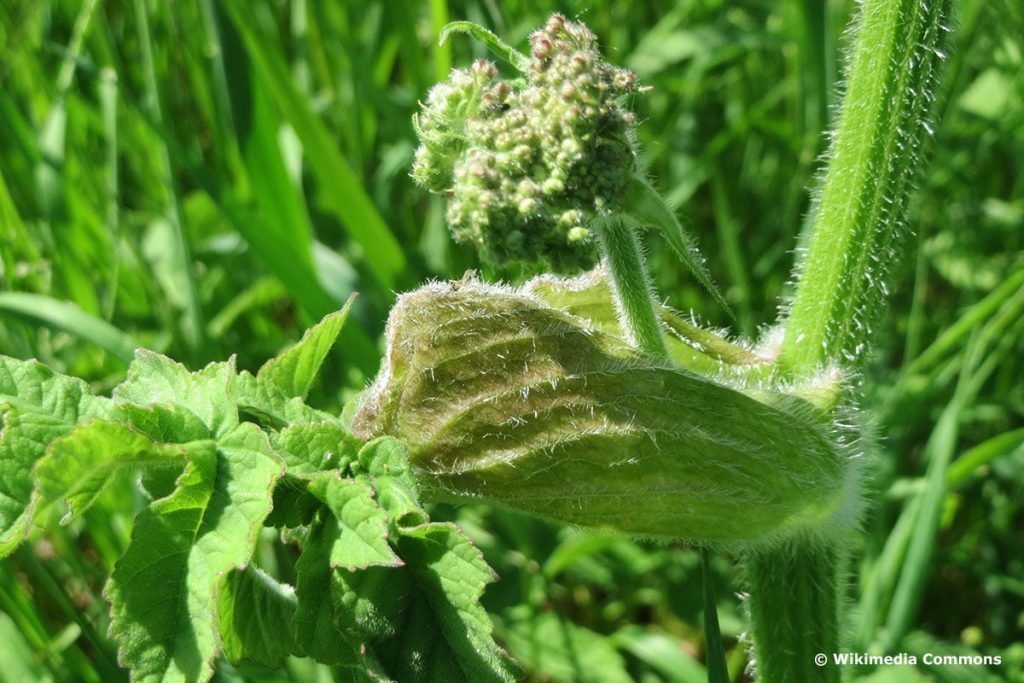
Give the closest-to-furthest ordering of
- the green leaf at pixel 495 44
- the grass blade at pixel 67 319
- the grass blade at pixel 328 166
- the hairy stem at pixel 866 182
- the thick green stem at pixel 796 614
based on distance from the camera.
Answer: the green leaf at pixel 495 44 < the hairy stem at pixel 866 182 < the thick green stem at pixel 796 614 < the grass blade at pixel 67 319 < the grass blade at pixel 328 166

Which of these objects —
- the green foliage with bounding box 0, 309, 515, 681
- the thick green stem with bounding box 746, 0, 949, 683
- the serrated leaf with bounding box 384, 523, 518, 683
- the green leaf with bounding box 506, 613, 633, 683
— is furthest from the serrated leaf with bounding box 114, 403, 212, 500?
the green leaf with bounding box 506, 613, 633, 683

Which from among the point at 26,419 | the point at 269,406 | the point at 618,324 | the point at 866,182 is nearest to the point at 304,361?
the point at 269,406

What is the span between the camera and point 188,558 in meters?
1.54

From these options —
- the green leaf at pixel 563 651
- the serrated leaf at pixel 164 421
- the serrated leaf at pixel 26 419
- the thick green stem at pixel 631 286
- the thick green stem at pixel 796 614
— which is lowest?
the green leaf at pixel 563 651

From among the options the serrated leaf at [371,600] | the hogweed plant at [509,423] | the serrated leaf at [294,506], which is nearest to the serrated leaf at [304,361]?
the hogweed plant at [509,423]

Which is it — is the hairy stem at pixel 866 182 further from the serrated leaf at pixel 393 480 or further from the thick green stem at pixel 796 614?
the serrated leaf at pixel 393 480

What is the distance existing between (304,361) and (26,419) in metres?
0.44

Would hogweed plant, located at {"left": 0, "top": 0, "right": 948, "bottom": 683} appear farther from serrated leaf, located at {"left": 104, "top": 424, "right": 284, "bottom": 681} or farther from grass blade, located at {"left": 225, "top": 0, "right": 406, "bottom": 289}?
grass blade, located at {"left": 225, "top": 0, "right": 406, "bottom": 289}

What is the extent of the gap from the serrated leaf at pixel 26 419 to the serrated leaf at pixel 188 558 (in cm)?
15

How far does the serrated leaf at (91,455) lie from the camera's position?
1481mm

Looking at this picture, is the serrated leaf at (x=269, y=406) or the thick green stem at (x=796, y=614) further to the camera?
the thick green stem at (x=796, y=614)

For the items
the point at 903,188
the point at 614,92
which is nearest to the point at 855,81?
the point at 903,188

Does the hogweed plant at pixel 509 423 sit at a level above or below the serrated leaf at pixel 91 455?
below

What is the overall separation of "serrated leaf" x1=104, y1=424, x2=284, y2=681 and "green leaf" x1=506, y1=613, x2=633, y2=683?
1.42 m
